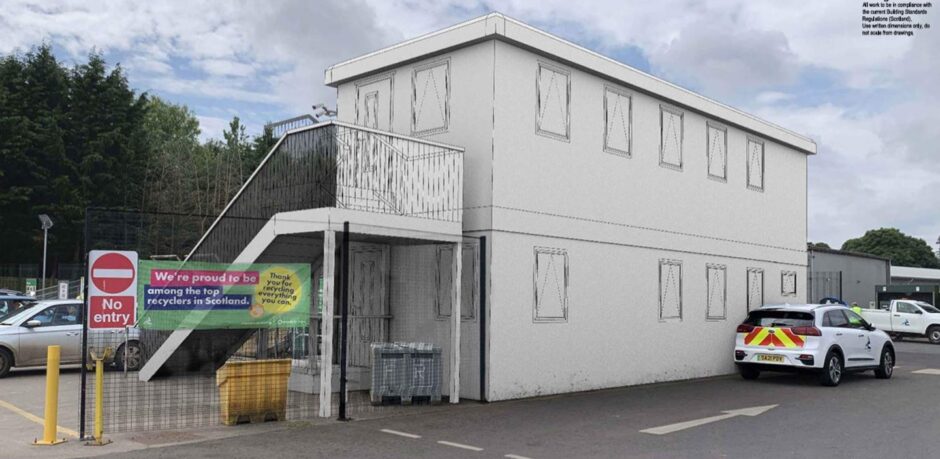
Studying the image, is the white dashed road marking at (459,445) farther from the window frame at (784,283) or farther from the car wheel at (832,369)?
the window frame at (784,283)

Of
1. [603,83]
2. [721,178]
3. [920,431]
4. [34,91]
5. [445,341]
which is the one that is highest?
[34,91]

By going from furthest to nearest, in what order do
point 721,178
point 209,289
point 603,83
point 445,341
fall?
1. point 721,178
2. point 603,83
3. point 445,341
4. point 209,289

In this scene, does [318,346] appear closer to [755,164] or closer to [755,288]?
[755,288]

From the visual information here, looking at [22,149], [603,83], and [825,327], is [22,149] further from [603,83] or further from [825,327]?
[825,327]

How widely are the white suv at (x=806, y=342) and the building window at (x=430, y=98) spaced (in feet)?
26.0

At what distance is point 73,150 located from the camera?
41031 millimetres

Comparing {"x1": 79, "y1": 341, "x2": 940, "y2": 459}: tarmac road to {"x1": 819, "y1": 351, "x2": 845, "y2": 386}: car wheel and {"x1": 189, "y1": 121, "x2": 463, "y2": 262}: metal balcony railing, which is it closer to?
{"x1": 819, "y1": 351, "x2": 845, "y2": 386}: car wheel

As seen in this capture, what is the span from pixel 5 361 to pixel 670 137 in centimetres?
1438

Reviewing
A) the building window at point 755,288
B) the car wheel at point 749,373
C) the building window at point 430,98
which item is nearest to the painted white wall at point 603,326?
the building window at point 755,288

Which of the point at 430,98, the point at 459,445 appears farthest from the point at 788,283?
the point at 459,445

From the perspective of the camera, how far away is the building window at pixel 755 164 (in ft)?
67.5

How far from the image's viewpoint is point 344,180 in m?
12.1

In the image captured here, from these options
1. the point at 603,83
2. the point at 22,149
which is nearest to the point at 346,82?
the point at 603,83

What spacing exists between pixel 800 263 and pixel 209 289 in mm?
17375
